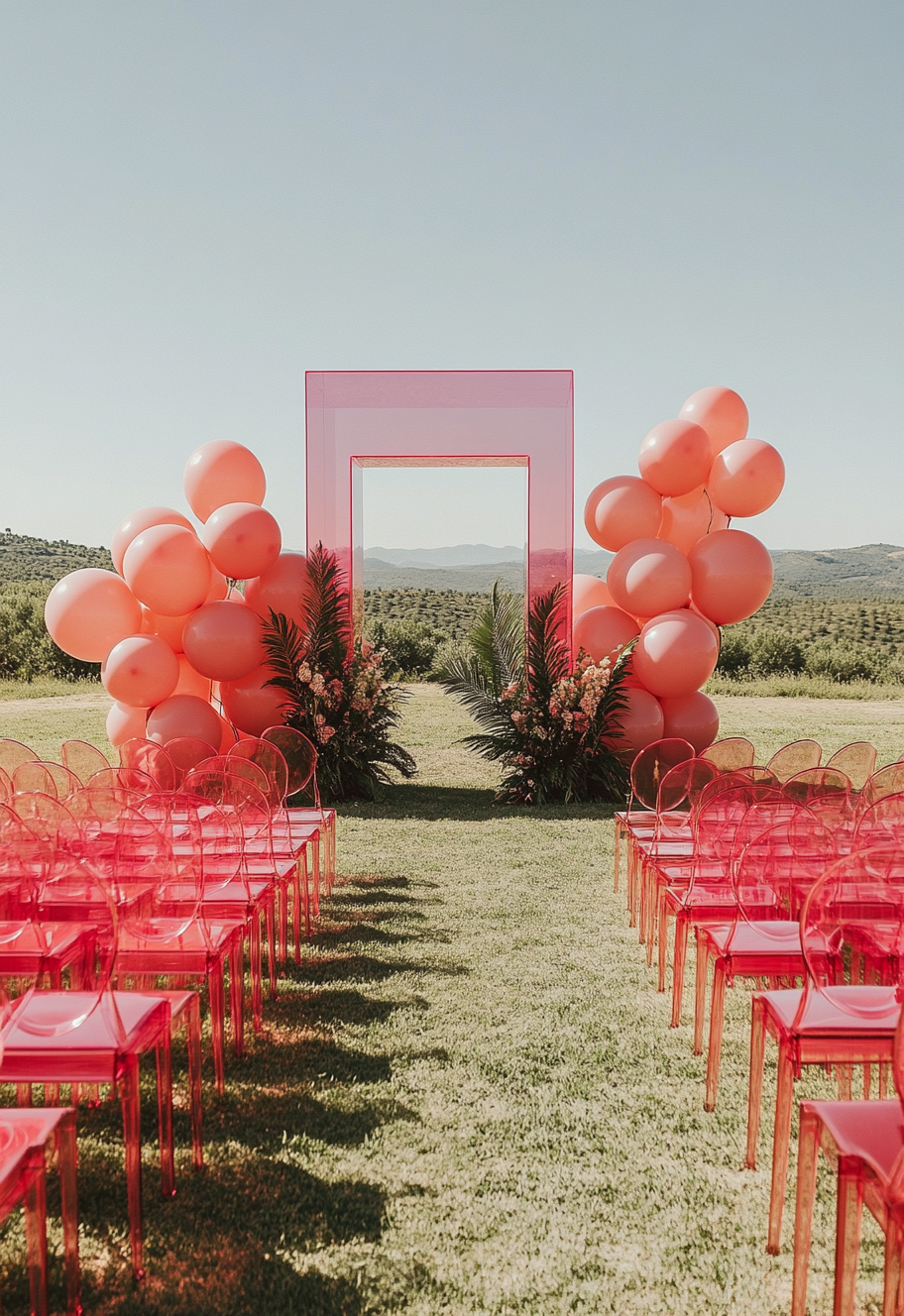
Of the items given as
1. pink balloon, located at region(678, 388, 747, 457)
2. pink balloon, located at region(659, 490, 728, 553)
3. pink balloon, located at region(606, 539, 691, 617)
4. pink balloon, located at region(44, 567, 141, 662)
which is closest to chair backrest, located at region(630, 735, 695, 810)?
pink balloon, located at region(606, 539, 691, 617)

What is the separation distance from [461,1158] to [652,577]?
6337mm

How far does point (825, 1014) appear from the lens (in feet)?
8.41

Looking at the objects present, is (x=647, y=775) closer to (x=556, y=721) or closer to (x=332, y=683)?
(x=556, y=721)

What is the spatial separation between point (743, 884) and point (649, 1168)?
3.30 ft

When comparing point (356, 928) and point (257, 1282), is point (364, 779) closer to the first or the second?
point (356, 928)

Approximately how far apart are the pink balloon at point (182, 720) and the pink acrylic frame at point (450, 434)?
1.83 m

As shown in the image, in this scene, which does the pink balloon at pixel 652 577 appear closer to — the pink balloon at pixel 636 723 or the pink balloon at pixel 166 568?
the pink balloon at pixel 636 723

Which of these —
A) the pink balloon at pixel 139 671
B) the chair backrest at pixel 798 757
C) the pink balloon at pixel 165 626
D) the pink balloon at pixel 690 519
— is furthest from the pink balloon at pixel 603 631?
the pink balloon at pixel 139 671

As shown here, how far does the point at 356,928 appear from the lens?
206 inches

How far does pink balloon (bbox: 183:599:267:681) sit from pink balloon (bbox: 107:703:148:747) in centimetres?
67

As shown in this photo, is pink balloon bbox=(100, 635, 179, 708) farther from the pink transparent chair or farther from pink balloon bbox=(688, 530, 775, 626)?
the pink transparent chair

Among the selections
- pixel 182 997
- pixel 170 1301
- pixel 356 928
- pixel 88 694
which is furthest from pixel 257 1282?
pixel 88 694

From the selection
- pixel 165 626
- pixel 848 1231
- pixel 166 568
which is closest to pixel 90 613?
pixel 165 626

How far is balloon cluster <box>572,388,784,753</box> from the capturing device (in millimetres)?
8578
